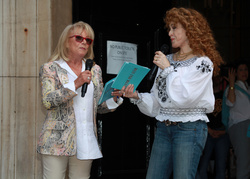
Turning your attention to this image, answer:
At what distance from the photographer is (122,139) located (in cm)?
519

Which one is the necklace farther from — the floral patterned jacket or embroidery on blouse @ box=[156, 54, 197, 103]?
the floral patterned jacket

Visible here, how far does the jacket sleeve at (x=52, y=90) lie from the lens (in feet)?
10.3

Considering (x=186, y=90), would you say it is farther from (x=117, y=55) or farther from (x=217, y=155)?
(x=217, y=155)

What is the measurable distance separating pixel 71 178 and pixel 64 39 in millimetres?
1296

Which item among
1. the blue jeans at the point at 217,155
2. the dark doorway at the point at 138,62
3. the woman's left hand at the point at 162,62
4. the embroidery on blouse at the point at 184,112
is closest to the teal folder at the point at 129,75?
the woman's left hand at the point at 162,62

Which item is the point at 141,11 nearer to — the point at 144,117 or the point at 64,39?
the point at 144,117

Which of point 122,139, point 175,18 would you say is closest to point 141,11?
point 122,139

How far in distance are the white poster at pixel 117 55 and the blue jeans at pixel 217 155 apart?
6.50 ft

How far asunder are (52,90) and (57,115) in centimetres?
23

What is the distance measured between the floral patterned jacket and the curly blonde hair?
43.1 inches

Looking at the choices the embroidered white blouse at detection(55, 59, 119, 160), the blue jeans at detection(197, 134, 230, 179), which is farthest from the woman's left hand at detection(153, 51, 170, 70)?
the blue jeans at detection(197, 134, 230, 179)

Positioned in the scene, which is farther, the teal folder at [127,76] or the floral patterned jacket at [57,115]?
the floral patterned jacket at [57,115]

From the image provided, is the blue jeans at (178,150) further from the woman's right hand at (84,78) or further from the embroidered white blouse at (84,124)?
the woman's right hand at (84,78)

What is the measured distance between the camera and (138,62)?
17.0ft
